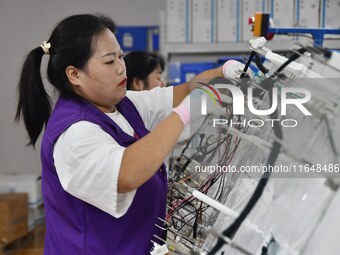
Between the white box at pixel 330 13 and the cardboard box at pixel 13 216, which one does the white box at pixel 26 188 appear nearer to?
the cardboard box at pixel 13 216

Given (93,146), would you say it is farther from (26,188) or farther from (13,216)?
(26,188)

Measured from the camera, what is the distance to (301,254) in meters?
0.82

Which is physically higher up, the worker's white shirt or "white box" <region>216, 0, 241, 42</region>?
"white box" <region>216, 0, 241, 42</region>

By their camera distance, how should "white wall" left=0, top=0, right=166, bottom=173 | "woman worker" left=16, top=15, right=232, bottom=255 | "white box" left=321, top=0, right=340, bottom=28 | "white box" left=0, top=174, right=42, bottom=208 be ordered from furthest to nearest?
"white wall" left=0, top=0, right=166, bottom=173, "white box" left=0, top=174, right=42, bottom=208, "white box" left=321, top=0, right=340, bottom=28, "woman worker" left=16, top=15, right=232, bottom=255

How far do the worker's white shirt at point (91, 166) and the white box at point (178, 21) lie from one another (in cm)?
205

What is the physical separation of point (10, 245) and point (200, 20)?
2.13 meters

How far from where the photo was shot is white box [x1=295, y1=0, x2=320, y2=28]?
2971 mm

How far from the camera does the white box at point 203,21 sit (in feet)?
10.0

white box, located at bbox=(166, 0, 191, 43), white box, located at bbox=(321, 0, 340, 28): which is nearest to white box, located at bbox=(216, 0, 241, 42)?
white box, located at bbox=(166, 0, 191, 43)

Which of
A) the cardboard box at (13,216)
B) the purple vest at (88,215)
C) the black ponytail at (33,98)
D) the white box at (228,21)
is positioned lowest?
the cardboard box at (13,216)

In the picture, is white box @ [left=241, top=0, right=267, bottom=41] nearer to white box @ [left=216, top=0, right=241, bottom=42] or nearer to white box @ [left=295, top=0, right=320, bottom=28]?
white box @ [left=216, top=0, right=241, bottom=42]

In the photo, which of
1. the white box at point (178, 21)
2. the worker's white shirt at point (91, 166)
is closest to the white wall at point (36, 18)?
the white box at point (178, 21)

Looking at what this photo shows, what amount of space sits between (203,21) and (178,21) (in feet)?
0.53

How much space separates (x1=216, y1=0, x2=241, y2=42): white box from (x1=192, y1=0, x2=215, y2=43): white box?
4 cm
